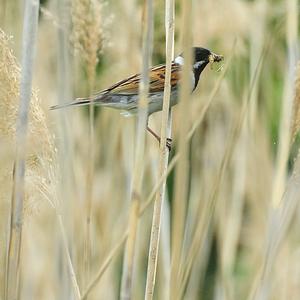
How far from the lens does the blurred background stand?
1.73m

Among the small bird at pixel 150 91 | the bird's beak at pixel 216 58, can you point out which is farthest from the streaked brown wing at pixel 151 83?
the bird's beak at pixel 216 58

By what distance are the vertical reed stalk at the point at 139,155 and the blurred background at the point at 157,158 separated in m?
0.29

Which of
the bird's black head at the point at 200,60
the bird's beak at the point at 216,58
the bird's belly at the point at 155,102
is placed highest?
the bird's black head at the point at 200,60

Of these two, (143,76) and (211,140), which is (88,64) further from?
(211,140)

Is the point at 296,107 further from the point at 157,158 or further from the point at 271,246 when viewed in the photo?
the point at 157,158

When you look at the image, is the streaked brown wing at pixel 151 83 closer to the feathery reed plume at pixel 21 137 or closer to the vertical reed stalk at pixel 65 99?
the vertical reed stalk at pixel 65 99

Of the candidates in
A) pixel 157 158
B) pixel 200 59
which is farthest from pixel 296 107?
pixel 157 158

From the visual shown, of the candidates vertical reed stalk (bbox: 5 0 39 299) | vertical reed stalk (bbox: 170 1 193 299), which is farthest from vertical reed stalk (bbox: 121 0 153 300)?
vertical reed stalk (bbox: 5 0 39 299)

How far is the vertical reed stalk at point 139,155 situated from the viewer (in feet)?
3.92

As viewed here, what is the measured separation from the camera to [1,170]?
1451mm

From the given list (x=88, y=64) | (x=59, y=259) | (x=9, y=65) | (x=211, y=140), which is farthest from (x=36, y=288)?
(x=9, y=65)

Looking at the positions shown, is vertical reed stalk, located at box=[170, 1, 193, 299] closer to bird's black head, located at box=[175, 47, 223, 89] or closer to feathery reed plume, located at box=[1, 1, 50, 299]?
feathery reed plume, located at box=[1, 1, 50, 299]

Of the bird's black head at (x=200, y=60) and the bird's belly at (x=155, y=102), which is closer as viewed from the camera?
the bird's belly at (x=155, y=102)

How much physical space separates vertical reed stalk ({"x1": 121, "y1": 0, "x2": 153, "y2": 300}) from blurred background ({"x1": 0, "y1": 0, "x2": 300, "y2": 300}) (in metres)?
0.29
